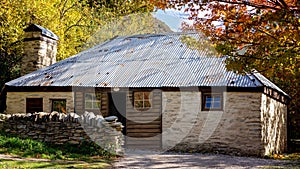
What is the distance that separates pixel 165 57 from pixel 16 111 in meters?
6.60

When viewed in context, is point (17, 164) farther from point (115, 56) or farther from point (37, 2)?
point (37, 2)

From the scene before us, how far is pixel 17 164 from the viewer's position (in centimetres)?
955

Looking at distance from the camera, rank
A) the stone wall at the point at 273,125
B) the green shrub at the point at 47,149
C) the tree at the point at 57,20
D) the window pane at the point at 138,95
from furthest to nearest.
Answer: the tree at the point at 57,20 < the window pane at the point at 138,95 < the stone wall at the point at 273,125 < the green shrub at the point at 47,149

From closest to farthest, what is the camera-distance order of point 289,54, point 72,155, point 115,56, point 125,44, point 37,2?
point 289,54
point 72,155
point 115,56
point 125,44
point 37,2

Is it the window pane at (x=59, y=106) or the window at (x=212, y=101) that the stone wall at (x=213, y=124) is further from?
the window pane at (x=59, y=106)

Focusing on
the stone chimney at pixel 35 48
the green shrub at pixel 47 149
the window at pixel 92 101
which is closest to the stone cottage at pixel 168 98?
the window at pixel 92 101

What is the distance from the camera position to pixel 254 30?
1141cm

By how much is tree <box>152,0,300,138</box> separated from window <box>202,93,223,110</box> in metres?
3.18

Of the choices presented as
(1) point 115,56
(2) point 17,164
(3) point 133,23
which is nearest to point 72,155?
(2) point 17,164

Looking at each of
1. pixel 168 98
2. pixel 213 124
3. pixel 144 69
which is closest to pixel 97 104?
pixel 144 69

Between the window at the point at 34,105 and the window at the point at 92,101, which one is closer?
the window at the point at 92,101

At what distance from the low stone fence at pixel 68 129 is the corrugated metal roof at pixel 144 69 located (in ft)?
11.7

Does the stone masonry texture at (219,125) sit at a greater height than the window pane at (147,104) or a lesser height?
lesser

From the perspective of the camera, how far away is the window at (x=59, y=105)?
1723cm
